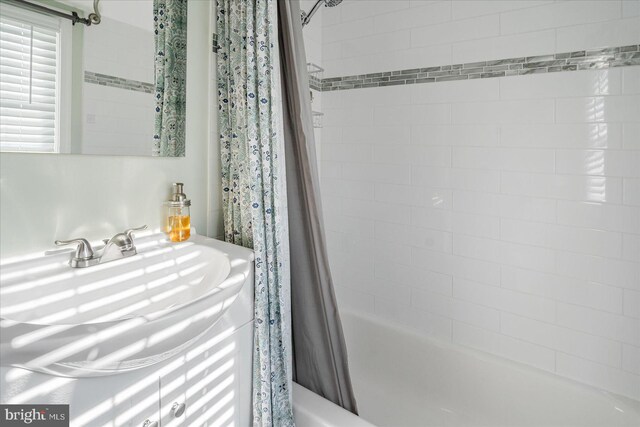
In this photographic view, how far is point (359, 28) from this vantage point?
218 centimetres

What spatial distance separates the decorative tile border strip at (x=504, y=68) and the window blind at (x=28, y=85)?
149cm

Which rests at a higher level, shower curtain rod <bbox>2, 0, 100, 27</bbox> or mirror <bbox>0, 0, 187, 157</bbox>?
shower curtain rod <bbox>2, 0, 100, 27</bbox>

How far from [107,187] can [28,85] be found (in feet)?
1.16

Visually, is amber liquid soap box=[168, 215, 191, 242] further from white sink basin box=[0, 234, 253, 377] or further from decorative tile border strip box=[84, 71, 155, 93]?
decorative tile border strip box=[84, 71, 155, 93]

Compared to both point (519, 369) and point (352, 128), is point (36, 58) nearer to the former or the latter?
point (352, 128)

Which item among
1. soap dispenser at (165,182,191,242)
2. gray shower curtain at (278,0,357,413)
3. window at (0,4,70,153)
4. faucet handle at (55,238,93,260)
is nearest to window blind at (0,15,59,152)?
window at (0,4,70,153)

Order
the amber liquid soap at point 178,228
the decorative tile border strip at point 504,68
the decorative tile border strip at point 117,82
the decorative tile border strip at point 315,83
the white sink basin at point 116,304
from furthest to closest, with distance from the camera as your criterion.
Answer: the decorative tile border strip at point 315,83 → the decorative tile border strip at point 504,68 → the amber liquid soap at point 178,228 → the decorative tile border strip at point 117,82 → the white sink basin at point 116,304

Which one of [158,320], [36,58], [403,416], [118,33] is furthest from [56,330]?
[403,416]

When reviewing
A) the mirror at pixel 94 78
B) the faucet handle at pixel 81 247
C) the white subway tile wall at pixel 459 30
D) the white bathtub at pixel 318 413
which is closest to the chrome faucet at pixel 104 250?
the faucet handle at pixel 81 247

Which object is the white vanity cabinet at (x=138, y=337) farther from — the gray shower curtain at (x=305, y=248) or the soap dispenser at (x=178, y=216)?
the gray shower curtain at (x=305, y=248)

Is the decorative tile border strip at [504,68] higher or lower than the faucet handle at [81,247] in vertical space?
higher

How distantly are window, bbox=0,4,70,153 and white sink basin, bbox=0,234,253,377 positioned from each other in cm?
35

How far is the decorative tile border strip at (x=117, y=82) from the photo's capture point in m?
1.15

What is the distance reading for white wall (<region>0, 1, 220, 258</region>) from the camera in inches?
39.1
